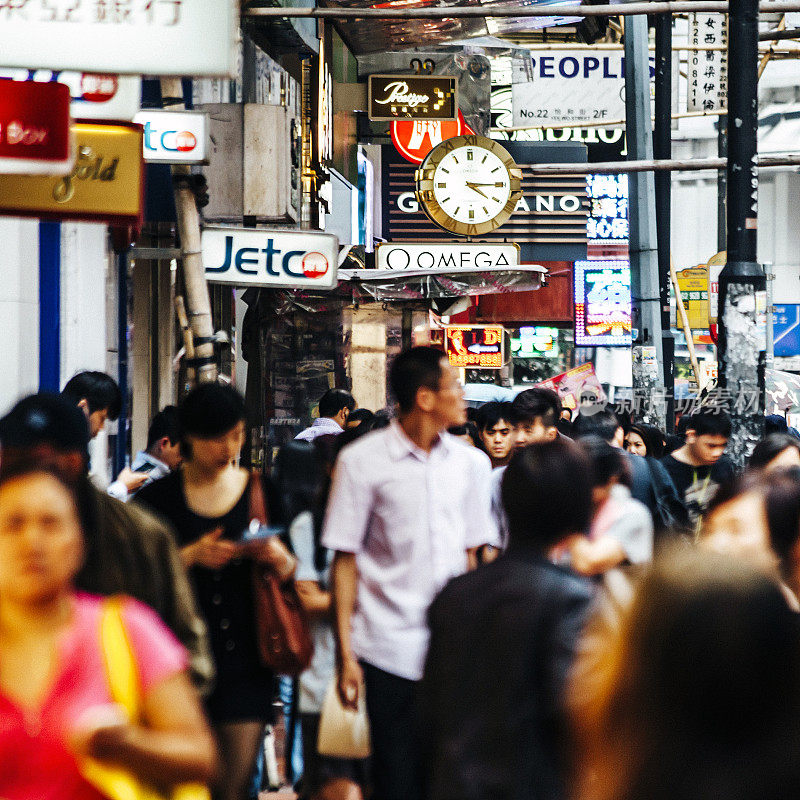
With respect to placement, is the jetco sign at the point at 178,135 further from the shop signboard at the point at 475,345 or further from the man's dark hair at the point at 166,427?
the shop signboard at the point at 475,345

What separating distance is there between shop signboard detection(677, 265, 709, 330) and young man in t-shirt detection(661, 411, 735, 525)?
3661 centimetres

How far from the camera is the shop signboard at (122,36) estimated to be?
5660 millimetres

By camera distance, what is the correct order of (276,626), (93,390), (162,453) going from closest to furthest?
(276,626)
(93,390)
(162,453)

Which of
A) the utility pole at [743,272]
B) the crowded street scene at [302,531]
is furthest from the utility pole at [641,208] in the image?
the utility pole at [743,272]

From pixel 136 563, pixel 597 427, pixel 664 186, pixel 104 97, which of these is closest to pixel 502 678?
pixel 136 563

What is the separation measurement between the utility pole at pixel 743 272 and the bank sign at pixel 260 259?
2949mm

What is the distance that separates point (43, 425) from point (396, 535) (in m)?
1.45

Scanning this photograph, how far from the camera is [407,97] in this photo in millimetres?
19703

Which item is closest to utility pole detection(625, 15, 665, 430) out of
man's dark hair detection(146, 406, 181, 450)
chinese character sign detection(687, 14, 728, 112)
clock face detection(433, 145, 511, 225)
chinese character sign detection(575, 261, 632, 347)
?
clock face detection(433, 145, 511, 225)

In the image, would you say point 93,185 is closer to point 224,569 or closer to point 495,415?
point 224,569

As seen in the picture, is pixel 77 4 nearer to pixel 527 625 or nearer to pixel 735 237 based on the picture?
pixel 527 625

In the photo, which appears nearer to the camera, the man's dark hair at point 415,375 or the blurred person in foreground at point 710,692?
the blurred person in foreground at point 710,692

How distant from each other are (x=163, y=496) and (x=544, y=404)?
11.7ft

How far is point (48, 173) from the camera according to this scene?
18.7 feet
